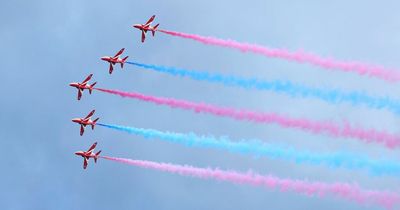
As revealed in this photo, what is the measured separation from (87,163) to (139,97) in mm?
18367

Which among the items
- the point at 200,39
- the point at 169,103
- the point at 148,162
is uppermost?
the point at 200,39

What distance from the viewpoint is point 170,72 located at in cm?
11456

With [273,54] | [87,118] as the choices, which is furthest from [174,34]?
[87,118]

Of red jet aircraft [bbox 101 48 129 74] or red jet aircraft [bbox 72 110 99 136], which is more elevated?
red jet aircraft [bbox 101 48 129 74]

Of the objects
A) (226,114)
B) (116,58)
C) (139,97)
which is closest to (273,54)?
(226,114)

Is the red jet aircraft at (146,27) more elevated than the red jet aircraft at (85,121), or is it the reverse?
the red jet aircraft at (146,27)

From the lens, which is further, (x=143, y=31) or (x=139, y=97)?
(x=143, y=31)

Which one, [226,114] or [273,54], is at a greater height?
[273,54]

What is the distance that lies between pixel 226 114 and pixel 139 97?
1126 centimetres

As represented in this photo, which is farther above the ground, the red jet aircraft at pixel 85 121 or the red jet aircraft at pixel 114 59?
the red jet aircraft at pixel 114 59

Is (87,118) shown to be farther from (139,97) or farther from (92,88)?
(139,97)

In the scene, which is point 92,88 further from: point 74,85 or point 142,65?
point 142,65

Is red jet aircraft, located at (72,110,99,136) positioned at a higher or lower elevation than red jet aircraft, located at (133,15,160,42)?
lower

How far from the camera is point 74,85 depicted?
131625 mm
